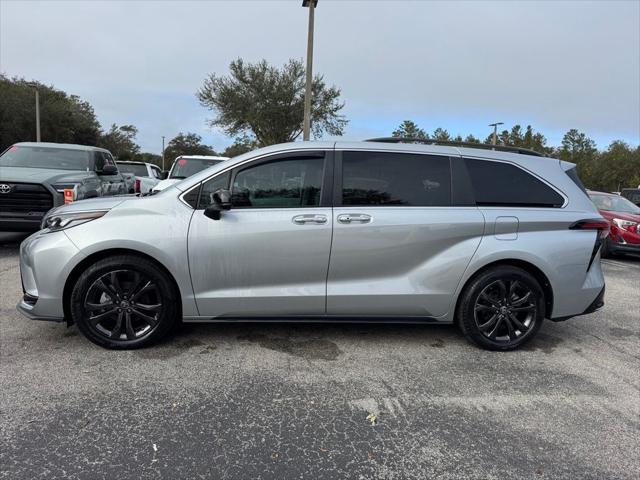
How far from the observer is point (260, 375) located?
3.47m

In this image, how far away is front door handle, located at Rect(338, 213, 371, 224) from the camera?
380 cm

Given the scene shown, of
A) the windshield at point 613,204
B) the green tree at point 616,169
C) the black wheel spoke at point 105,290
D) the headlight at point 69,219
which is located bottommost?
the black wheel spoke at point 105,290

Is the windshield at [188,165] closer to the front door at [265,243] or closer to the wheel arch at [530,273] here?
the front door at [265,243]

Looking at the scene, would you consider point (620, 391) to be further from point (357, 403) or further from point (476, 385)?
point (357, 403)

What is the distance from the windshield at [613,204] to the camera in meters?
10.5

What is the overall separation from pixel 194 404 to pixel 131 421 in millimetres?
395

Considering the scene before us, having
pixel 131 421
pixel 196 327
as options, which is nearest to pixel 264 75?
pixel 196 327

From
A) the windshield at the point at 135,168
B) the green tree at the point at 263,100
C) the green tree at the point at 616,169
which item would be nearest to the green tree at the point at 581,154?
the green tree at the point at 616,169

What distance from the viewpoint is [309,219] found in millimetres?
3777

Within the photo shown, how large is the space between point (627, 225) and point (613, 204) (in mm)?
1050

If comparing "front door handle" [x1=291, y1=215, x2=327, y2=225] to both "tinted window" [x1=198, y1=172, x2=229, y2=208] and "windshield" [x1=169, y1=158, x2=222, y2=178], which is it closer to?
"tinted window" [x1=198, y1=172, x2=229, y2=208]

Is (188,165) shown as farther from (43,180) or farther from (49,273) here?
(49,273)

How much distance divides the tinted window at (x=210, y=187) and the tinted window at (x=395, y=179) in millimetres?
1000

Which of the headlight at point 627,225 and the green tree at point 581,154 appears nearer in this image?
the headlight at point 627,225
